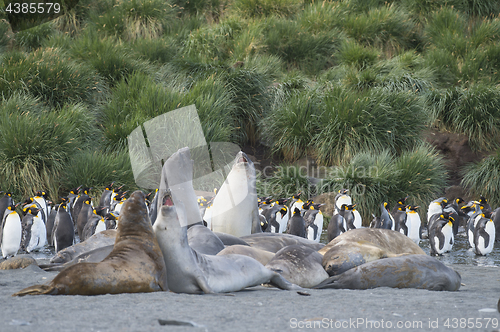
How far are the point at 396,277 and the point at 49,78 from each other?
10.6 m

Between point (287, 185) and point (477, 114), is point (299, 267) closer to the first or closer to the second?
point (287, 185)

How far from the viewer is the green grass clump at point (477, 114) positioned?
12805mm

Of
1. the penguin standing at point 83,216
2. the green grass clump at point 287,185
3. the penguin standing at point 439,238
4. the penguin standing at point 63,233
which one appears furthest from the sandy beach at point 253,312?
the green grass clump at point 287,185

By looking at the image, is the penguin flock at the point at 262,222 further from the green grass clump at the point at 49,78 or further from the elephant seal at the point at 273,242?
the green grass clump at the point at 49,78

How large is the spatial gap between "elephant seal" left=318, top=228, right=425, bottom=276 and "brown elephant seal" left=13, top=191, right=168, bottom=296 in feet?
4.74

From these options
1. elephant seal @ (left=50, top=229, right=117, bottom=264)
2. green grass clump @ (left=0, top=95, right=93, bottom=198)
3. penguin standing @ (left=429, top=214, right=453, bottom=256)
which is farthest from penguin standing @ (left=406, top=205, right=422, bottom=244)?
green grass clump @ (left=0, top=95, right=93, bottom=198)

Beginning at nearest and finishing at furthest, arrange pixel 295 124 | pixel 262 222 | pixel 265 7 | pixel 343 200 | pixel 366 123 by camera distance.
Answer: pixel 262 222 → pixel 343 200 → pixel 366 123 → pixel 295 124 → pixel 265 7

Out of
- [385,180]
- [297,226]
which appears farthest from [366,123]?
[297,226]

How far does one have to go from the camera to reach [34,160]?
9.55 metres

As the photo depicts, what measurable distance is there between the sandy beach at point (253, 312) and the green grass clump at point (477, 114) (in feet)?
35.1

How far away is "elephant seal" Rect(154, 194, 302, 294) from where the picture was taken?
10.3ft

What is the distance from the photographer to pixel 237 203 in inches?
215

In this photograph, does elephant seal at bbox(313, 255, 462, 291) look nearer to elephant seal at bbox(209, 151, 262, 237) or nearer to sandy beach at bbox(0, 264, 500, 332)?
sandy beach at bbox(0, 264, 500, 332)

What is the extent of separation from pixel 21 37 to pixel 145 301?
1627 centimetres
